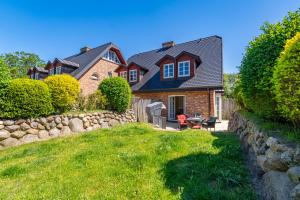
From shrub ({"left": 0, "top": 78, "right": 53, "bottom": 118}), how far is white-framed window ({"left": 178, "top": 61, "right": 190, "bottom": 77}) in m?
10.3

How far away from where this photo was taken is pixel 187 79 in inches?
570

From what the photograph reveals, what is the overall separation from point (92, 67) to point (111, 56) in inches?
119

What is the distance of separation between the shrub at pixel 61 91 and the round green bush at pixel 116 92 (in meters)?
2.04

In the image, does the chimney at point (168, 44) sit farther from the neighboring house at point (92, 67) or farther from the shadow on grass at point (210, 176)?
the shadow on grass at point (210, 176)

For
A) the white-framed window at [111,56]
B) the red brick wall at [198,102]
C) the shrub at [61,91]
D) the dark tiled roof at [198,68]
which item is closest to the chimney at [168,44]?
the dark tiled roof at [198,68]

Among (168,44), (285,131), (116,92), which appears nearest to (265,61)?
(285,131)

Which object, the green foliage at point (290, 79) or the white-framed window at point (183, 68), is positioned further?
the white-framed window at point (183, 68)

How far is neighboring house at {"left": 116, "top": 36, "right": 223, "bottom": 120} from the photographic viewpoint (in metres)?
13.2

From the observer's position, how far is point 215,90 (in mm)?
12781

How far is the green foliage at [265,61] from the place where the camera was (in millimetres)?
3557

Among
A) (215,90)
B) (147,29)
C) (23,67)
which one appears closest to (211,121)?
(215,90)

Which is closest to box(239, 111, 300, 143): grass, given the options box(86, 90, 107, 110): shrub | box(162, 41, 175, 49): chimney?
box(86, 90, 107, 110): shrub

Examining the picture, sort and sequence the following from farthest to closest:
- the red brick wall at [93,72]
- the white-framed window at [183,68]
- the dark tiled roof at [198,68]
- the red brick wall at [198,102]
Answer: the red brick wall at [93,72]
the white-framed window at [183,68]
the dark tiled roof at [198,68]
the red brick wall at [198,102]

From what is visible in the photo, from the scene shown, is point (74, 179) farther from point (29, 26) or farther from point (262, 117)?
point (29, 26)
